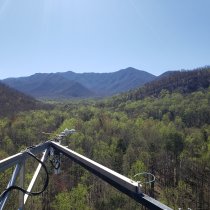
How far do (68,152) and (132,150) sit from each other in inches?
2483

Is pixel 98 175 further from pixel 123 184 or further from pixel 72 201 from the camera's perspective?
pixel 72 201

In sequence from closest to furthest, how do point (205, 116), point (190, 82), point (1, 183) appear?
point (1, 183) → point (205, 116) → point (190, 82)

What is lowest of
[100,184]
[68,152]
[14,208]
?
[100,184]

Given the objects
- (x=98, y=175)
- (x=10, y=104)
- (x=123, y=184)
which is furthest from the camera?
(x=10, y=104)

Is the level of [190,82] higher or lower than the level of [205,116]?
higher

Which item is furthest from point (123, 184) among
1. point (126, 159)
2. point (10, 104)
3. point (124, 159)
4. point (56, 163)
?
point (10, 104)

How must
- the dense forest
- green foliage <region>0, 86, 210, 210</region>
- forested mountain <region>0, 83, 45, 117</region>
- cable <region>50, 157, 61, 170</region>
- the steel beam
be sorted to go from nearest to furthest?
the steel beam < cable <region>50, 157, 61, 170</region> < the dense forest < green foliage <region>0, 86, 210, 210</region> < forested mountain <region>0, 83, 45, 117</region>

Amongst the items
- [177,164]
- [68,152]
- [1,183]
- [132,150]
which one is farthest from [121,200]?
[68,152]

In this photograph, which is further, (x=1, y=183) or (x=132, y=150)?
(x=132, y=150)

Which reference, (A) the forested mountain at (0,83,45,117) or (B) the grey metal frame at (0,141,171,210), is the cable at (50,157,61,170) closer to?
(B) the grey metal frame at (0,141,171,210)

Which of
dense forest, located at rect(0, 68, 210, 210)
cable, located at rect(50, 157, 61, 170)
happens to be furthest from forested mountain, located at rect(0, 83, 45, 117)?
cable, located at rect(50, 157, 61, 170)

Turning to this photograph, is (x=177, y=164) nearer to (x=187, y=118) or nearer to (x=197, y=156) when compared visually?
(x=197, y=156)

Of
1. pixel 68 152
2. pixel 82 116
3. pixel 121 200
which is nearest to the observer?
pixel 68 152

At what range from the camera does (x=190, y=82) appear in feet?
630
